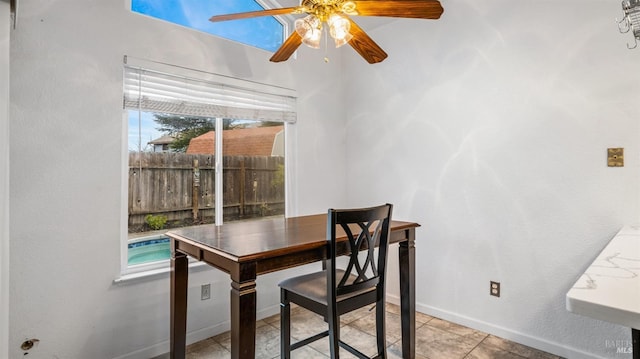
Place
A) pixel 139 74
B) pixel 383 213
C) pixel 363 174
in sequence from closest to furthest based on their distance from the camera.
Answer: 1. pixel 383 213
2. pixel 139 74
3. pixel 363 174

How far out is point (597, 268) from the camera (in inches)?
41.4

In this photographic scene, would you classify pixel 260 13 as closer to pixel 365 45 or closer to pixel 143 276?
pixel 365 45

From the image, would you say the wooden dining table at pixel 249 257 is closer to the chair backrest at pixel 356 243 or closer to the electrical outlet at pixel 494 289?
the chair backrest at pixel 356 243

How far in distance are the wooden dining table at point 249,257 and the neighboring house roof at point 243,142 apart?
78cm

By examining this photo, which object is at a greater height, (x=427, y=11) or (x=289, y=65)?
(x=289, y=65)

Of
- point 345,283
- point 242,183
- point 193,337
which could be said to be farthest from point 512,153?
point 193,337

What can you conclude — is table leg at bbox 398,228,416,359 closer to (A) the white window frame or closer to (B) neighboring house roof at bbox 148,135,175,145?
(A) the white window frame

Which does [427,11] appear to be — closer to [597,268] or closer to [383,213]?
[383,213]

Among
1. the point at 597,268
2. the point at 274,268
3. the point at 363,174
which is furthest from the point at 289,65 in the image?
the point at 597,268

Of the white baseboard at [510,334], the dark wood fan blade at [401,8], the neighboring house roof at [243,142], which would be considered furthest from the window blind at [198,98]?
the white baseboard at [510,334]

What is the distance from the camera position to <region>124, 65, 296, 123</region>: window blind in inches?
84.3

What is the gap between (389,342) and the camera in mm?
2352

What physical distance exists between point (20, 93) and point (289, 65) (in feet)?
6.16

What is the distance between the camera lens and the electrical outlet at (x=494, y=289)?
2387mm
